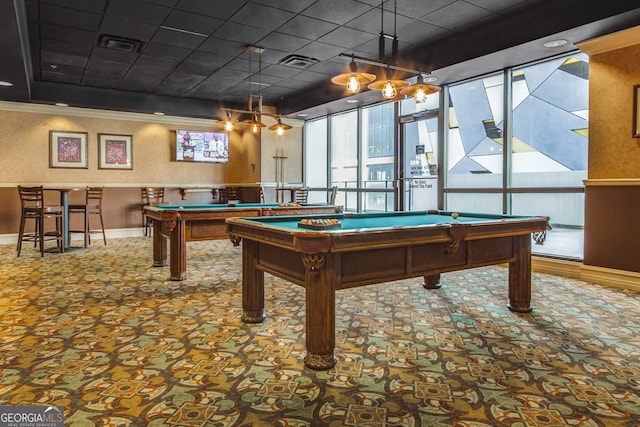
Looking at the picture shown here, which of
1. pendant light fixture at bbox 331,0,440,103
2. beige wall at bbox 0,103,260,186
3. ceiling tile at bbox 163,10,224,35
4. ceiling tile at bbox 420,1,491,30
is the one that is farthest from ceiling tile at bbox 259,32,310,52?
beige wall at bbox 0,103,260,186

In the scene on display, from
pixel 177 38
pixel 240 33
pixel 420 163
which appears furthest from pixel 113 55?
pixel 420 163

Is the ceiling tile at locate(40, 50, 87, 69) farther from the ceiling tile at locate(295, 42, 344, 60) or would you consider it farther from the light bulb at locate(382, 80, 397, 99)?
the light bulb at locate(382, 80, 397, 99)

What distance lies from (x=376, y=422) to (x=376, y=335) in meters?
1.15

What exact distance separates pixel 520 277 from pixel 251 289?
7.53 feet

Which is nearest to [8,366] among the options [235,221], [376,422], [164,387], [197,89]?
[164,387]

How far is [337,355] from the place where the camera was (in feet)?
8.66

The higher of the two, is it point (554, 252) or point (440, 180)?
point (440, 180)

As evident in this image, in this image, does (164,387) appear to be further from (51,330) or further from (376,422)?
(51,330)

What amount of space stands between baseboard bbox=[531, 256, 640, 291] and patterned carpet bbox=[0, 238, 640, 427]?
226 mm

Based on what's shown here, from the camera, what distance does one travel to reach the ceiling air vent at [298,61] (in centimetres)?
628

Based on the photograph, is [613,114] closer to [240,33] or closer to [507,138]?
[507,138]

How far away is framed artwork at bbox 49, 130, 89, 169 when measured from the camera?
842cm

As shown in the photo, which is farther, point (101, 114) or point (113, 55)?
point (101, 114)

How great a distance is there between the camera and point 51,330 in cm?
308
